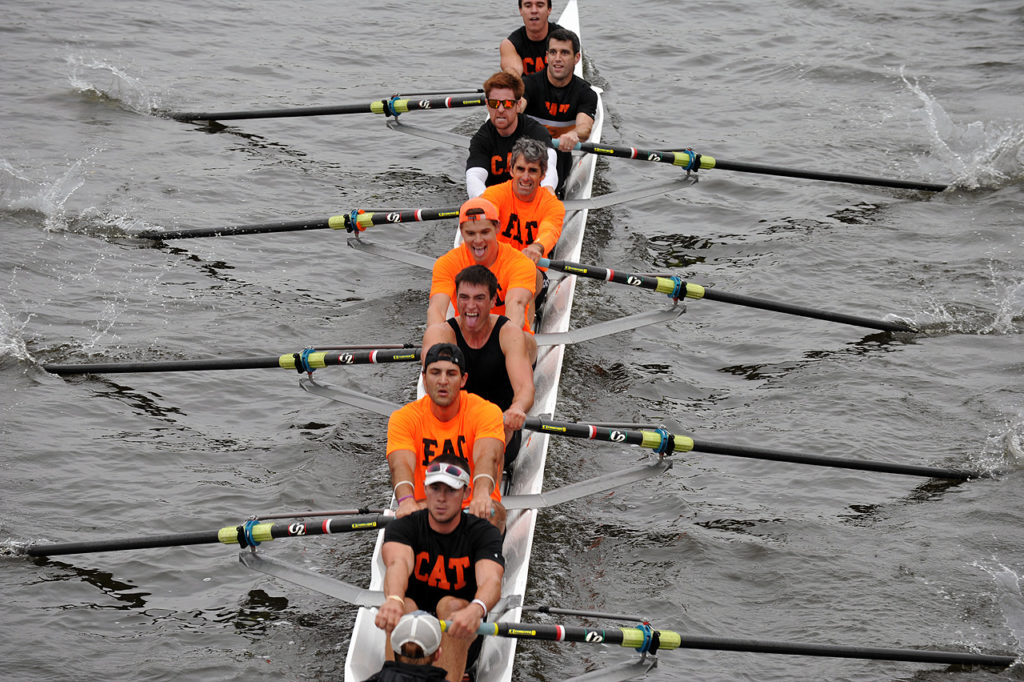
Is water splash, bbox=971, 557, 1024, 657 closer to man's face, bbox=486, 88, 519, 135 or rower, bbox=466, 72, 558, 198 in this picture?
rower, bbox=466, 72, 558, 198

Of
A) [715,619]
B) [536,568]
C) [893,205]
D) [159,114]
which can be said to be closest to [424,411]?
[536,568]

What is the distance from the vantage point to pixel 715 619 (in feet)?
22.8

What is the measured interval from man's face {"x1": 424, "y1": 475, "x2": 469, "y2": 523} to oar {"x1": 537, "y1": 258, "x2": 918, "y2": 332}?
10.2ft

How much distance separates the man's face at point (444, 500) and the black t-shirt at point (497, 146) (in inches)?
183

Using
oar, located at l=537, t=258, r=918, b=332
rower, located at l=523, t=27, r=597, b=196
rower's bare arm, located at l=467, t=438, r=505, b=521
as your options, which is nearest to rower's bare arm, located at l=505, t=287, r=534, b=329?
oar, located at l=537, t=258, r=918, b=332

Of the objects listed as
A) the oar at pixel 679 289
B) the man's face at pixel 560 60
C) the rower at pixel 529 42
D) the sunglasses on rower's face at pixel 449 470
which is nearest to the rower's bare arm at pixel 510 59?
the rower at pixel 529 42

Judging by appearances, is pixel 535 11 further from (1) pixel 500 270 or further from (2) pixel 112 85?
(2) pixel 112 85

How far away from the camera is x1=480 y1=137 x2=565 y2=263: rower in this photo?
8805 mm

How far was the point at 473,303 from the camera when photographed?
6.95 metres

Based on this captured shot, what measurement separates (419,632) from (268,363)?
3.29 m

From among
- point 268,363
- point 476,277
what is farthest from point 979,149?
point 268,363

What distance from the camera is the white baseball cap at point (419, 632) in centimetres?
525

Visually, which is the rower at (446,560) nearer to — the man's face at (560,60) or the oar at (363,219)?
the oar at (363,219)

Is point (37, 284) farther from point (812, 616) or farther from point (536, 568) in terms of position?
point (812, 616)
